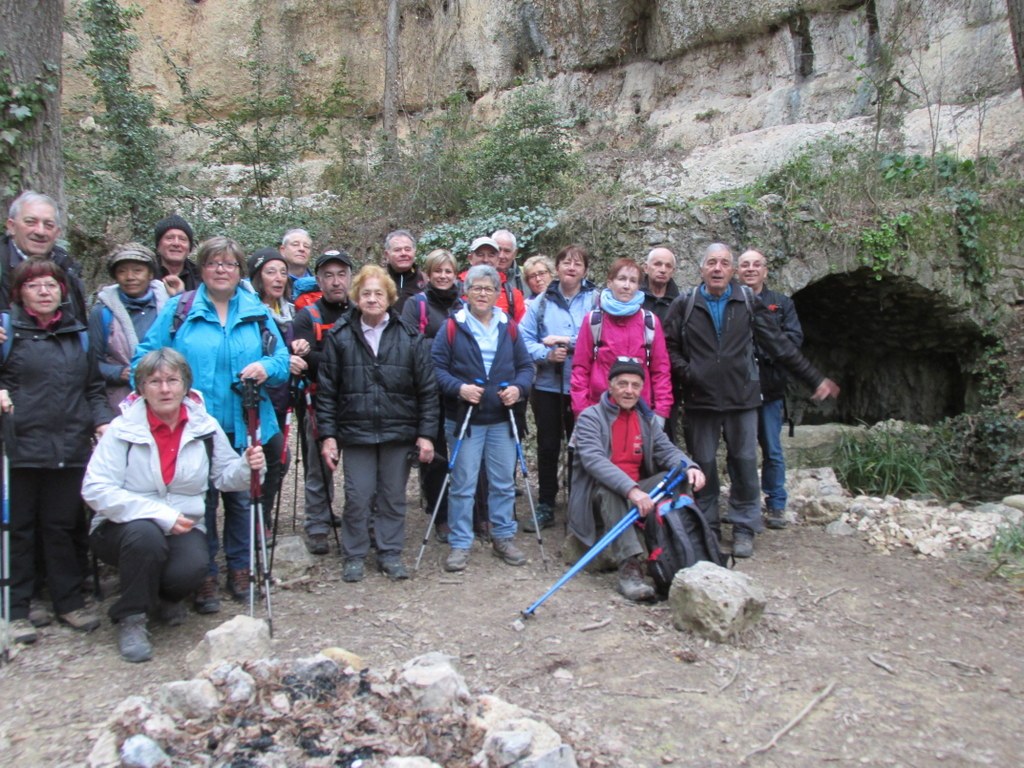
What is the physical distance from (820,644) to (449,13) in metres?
18.9

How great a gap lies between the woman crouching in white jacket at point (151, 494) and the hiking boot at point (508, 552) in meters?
1.84

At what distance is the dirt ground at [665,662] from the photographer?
291 cm

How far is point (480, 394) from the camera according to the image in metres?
4.62

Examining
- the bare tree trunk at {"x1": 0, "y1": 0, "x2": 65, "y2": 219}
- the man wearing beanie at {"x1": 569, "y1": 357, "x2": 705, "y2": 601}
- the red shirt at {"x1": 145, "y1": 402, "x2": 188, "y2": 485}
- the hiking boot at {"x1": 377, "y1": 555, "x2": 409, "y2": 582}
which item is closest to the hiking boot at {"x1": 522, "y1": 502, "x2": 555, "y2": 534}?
the man wearing beanie at {"x1": 569, "y1": 357, "x2": 705, "y2": 601}

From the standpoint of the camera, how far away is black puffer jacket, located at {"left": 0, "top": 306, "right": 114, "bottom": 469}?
11.8 ft

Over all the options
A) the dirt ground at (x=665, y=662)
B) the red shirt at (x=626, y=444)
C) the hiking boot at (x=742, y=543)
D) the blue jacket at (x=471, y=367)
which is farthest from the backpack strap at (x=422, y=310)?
the hiking boot at (x=742, y=543)

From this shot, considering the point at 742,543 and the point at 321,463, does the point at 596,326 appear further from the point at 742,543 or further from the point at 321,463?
the point at 321,463

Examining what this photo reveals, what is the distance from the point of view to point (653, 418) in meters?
4.70

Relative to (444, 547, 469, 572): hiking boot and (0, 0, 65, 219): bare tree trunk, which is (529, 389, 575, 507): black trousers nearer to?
(444, 547, 469, 572): hiking boot

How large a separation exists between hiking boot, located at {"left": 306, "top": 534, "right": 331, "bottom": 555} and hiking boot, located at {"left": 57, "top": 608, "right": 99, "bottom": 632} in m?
1.37

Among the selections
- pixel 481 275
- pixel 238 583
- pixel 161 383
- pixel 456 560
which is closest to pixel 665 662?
pixel 456 560

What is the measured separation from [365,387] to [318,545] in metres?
1.26

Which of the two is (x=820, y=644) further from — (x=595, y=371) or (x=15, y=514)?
(x=15, y=514)

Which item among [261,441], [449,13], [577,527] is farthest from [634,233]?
[449,13]
